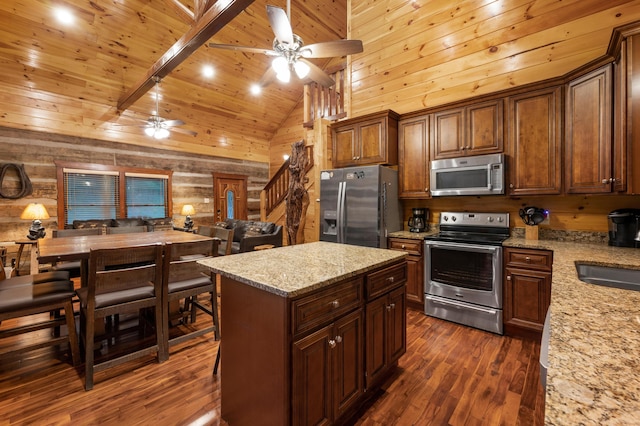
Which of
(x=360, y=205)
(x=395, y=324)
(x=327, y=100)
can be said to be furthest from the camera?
(x=327, y=100)

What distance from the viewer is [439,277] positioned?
3154 mm

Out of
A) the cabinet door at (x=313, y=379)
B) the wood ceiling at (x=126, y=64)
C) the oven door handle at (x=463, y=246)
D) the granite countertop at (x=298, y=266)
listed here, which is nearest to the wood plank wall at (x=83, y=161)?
the wood ceiling at (x=126, y=64)

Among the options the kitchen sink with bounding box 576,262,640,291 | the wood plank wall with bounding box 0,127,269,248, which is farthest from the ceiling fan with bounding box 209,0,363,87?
the wood plank wall with bounding box 0,127,269,248

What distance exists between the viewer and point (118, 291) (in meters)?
2.23

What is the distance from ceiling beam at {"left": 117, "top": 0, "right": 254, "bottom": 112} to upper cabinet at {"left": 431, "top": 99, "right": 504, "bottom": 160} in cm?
241

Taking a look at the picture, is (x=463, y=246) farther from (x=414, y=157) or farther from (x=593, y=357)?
(x=593, y=357)

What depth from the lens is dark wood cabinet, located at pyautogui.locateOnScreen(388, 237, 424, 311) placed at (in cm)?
330

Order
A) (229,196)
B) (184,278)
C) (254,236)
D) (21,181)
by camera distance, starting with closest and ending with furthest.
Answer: (184,278)
(21,181)
(254,236)
(229,196)

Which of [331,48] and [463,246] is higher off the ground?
[331,48]

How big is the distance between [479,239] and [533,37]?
2272 mm

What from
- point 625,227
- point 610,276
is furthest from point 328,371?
point 625,227

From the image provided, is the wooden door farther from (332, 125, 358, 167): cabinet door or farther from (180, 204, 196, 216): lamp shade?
(332, 125, 358, 167): cabinet door

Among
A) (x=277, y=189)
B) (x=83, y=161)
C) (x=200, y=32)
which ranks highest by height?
(x=200, y=32)

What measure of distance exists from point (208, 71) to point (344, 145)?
398cm
